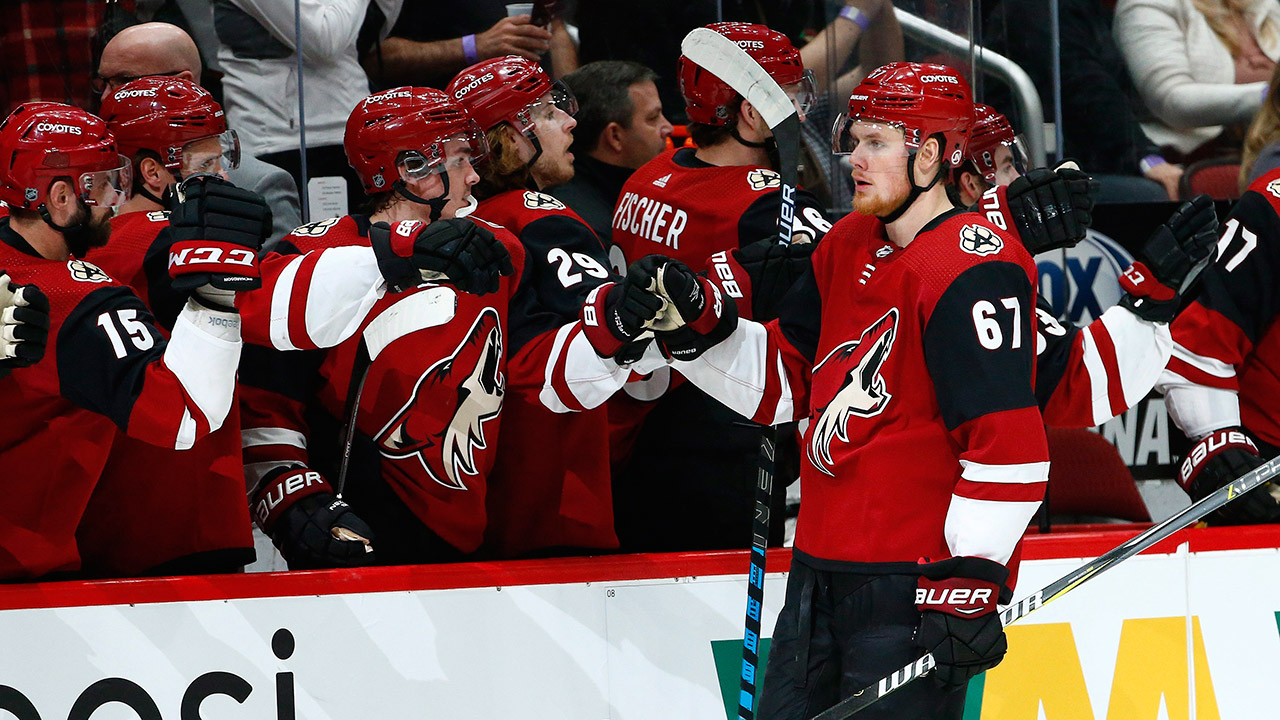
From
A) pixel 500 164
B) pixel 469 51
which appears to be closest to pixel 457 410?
pixel 500 164

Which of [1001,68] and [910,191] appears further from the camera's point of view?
[1001,68]

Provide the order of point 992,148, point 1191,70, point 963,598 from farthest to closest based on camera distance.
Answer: point 1191,70 → point 992,148 → point 963,598

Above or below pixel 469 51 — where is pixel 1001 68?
below

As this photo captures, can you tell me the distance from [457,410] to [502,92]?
0.72m

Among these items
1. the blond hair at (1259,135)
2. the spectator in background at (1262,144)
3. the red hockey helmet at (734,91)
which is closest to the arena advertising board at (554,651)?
the red hockey helmet at (734,91)

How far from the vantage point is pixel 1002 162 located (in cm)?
332

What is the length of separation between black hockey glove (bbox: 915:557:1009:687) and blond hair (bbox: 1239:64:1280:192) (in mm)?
3011

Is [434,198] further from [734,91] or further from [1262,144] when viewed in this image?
[1262,144]

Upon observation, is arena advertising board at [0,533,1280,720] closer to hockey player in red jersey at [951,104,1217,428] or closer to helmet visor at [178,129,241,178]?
hockey player in red jersey at [951,104,1217,428]


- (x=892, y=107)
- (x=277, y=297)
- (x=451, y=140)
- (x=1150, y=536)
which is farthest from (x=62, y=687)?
(x=1150, y=536)

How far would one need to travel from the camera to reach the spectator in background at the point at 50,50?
3.85 metres

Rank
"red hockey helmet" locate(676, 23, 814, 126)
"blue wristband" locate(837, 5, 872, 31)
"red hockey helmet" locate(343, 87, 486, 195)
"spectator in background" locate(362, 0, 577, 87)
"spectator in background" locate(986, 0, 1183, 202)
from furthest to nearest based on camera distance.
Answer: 1. "spectator in background" locate(986, 0, 1183, 202)
2. "blue wristband" locate(837, 5, 872, 31)
3. "spectator in background" locate(362, 0, 577, 87)
4. "red hockey helmet" locate(676, 23, 814, 126)
5. "red hockey helmet" locate(343, 87, 486, 195)

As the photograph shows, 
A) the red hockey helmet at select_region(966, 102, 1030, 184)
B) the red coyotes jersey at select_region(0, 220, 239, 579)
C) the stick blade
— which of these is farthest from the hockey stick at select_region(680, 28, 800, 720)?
the red coyotes jersey at select_region(0, 220, 239, 579)

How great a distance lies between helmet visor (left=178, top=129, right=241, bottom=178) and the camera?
9.86 ft
